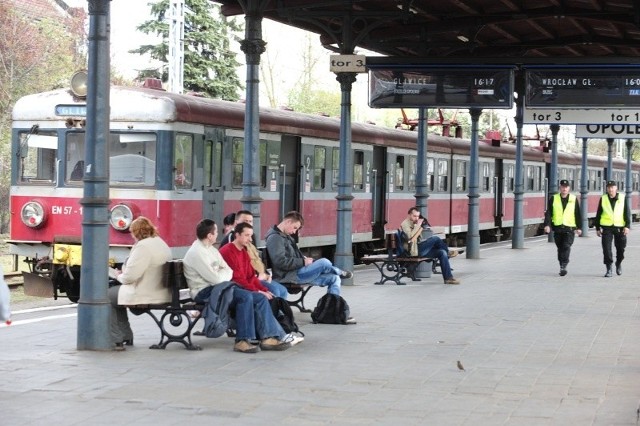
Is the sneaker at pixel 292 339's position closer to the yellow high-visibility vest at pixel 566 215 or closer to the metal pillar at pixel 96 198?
the metal pillar at pixel 96 198

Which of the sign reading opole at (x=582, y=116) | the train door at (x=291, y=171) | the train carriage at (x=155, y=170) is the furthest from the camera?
the sign reading opole at (x=582, y=116)

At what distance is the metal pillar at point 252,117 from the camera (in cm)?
1714

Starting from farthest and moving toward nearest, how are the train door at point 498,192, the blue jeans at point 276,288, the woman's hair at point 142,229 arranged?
the train door at point 498,192 < the blue jeans at point 276,288 < the woman's hair at point 142,229

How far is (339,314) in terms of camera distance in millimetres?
14211

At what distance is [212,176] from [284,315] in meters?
7.60

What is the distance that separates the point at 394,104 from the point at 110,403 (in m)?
12.8

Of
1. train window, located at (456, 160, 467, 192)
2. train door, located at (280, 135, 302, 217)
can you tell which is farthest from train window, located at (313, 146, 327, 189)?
train window, located at (456, 160, 467, 192)

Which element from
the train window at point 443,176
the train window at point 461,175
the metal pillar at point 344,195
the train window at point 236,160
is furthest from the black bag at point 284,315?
the train window at point 461,175

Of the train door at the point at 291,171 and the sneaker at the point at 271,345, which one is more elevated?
the train door at the point at 291,171

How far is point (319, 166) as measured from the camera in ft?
80.8

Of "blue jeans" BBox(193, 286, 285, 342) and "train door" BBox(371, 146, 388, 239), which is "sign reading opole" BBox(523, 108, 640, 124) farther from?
A: "blue jeans" BBox(193, 286, 285, 342)

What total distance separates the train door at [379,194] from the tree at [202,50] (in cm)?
2449

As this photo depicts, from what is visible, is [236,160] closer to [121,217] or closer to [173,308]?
[121,217]

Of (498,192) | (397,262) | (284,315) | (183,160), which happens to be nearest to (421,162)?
(397,262)
